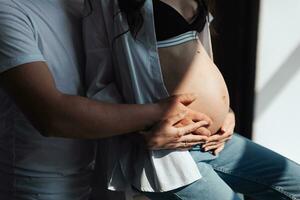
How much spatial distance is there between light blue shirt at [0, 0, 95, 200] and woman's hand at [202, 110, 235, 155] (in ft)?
1.00

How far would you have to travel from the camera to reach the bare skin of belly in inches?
43.4

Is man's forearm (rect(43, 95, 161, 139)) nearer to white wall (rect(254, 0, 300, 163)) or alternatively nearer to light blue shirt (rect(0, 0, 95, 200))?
light blue shirt (rect(0, 0, 95, 200))

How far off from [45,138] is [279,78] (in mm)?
998

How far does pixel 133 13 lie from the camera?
3.39 feet

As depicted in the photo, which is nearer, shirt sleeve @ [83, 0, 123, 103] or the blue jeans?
shirt sleeve @ [83, 0, 123, 103]

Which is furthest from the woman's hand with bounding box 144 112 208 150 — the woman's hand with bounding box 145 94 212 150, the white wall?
the white wall

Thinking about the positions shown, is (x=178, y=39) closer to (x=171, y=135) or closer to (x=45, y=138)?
(x=171, y=135)

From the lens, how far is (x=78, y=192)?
120cm

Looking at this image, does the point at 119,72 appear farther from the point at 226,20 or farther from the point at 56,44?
the point at 226,20

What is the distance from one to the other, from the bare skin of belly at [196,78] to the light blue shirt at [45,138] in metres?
0.21

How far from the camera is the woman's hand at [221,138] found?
1181 mm

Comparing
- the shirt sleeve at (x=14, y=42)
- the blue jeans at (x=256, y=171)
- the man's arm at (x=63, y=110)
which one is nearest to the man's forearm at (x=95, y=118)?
the man's arm at (x=63, y=110)

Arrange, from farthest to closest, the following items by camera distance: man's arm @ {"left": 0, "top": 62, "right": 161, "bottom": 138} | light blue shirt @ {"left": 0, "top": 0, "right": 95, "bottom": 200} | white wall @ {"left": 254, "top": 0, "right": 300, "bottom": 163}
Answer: white wall @ {"left": 254, "top": 0, "right": 300, "bottom": 163} → light blue shirt @ {"left": 0, "top": 0, "right": 95, "bottom": 200} → man's arm @ {"left": 0, "top": 62, "right": 161, "bottom": 138}

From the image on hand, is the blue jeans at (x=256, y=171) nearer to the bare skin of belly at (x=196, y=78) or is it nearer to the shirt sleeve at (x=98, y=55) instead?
the bare skin of belly at (x=196, y=78)
